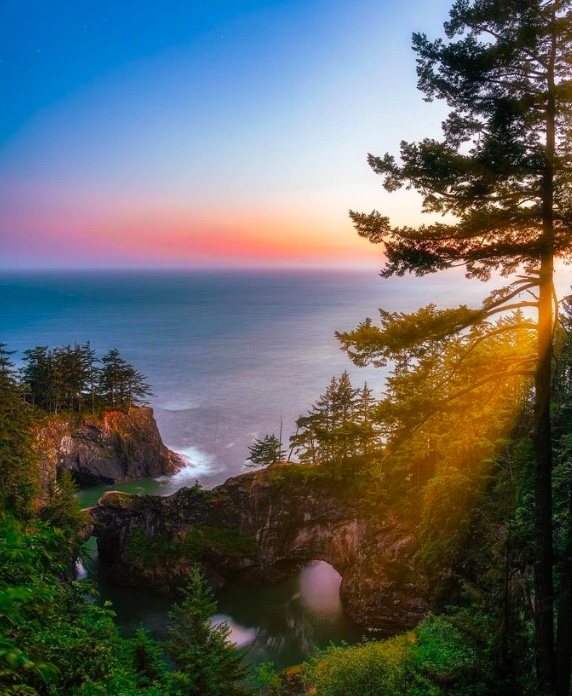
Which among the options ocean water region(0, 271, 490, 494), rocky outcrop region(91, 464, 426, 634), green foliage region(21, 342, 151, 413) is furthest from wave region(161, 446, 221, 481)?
rocky outcrop region(91, 464, 426, 634)

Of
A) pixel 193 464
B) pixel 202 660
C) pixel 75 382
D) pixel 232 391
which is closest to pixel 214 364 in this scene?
pixel 232 391

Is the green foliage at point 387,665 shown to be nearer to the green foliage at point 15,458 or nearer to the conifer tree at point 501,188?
the conifer tree at point 501,188

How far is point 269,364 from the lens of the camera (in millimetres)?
114188

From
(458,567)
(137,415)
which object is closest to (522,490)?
(458,567)

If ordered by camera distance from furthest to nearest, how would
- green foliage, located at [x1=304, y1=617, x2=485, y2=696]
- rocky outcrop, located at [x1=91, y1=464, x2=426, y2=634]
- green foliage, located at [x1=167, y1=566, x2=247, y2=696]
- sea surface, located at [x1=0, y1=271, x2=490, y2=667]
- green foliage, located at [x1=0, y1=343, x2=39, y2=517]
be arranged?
rocky outcrop, located at [x1=91, y1=464, x2=426, y2=634]
sea surface, located at [x1=0, y1=271, x2=490, y2=667]
green foliage, located at [x1=0, y1=343, x2=39, y2=517]
green foliage, located at [x1=167, y1=566, x2=247, y2=696]
green foliage, located at [x1=304, y1=617, x2=485, y2=696]

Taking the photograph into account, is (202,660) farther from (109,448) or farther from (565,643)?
(109,448)

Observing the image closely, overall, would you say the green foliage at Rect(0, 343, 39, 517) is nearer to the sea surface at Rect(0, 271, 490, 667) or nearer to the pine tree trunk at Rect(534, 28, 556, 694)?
the sea surface at Rect(0, 271, 490, 667)

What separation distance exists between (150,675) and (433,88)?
64.8ft

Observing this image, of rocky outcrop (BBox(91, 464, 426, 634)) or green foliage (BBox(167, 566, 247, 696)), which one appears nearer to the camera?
green foliage (BBox(167, 566, 247, 696))

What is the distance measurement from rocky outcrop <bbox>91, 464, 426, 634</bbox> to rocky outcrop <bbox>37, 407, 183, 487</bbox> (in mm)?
17035

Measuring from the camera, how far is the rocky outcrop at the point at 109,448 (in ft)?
169

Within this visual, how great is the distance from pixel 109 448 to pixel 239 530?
27721 millimetres

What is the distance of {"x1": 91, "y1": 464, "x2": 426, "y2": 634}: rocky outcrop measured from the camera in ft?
110

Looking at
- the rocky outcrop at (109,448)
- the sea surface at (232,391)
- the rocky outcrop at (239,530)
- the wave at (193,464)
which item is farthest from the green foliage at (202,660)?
the wave at (193,464)
